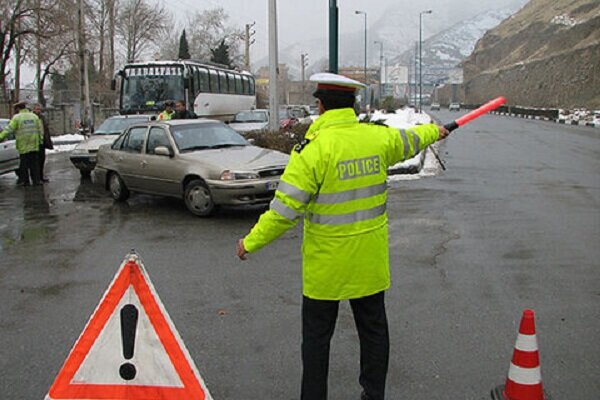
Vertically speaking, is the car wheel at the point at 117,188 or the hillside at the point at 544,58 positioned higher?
the hillside at the point at 544,58

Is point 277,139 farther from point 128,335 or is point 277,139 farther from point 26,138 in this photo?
point 128,335

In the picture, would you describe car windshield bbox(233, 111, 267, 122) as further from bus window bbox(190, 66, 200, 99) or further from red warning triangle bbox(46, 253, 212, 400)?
red warning triangle bbox(46, 253, 212, 400)

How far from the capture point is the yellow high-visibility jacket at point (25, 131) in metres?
13.9

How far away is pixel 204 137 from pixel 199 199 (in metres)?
1.51

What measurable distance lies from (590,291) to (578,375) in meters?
2.06

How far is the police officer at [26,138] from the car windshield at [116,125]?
2.91 metres

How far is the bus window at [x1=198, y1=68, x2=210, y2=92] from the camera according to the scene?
26.2 m

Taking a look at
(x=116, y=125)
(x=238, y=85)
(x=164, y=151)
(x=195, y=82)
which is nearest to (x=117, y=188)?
(x=164, y=151)

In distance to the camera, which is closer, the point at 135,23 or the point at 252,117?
the point at 252,117

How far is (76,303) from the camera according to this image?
605 cm

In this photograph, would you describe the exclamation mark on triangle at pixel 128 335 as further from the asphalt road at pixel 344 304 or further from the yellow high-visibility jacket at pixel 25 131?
the yellow high-visibility jacket at pixel 25 131

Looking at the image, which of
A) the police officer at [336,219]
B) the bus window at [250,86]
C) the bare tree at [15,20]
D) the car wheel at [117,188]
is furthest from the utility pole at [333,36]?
the bare tree at [15,20]

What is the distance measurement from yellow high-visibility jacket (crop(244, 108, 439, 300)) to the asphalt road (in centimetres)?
92

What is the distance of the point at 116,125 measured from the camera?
58.5 ft
